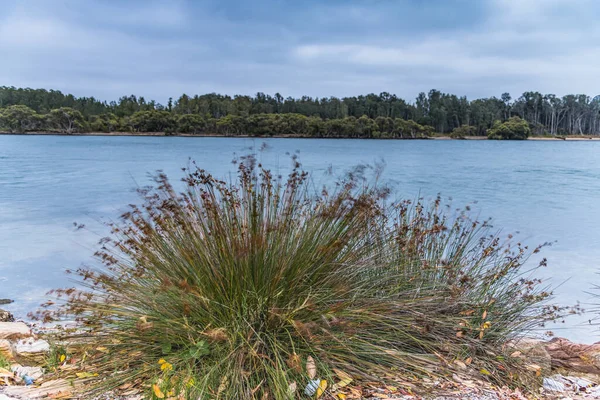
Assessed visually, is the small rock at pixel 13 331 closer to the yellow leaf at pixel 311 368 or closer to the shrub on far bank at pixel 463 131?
the yellow leaf at pixel 311 368

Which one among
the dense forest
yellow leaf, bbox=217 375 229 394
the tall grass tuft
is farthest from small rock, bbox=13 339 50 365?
the dense forest

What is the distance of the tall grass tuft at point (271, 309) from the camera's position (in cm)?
267

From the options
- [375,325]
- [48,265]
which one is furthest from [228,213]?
[48,265]

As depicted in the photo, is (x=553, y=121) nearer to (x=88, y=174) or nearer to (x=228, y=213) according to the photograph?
(x=88, y=174)

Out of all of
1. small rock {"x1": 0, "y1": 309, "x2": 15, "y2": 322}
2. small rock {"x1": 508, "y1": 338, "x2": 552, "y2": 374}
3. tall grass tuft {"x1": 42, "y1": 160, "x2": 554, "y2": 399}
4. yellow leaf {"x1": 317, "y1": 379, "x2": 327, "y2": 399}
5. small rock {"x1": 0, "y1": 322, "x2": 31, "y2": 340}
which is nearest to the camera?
yellow leaf {"x1": 317, "y1": 379, "x2": 327, "y2": 399}

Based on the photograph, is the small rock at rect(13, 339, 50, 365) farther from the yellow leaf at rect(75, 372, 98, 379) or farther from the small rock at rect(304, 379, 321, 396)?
the small rock at rect(304, 379, 321, 396)

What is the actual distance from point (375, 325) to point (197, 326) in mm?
1034

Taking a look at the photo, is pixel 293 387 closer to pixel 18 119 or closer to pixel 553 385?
pixel 553 385

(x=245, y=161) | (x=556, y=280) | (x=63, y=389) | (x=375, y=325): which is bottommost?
(x=556, y=280)

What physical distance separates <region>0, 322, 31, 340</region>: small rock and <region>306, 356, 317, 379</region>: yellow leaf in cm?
277

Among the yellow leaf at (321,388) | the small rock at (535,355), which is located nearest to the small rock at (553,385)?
the small rock at (535,355)

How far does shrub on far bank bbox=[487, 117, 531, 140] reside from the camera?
10462 cm

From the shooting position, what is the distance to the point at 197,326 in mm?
2807

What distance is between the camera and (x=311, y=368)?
2.61m
